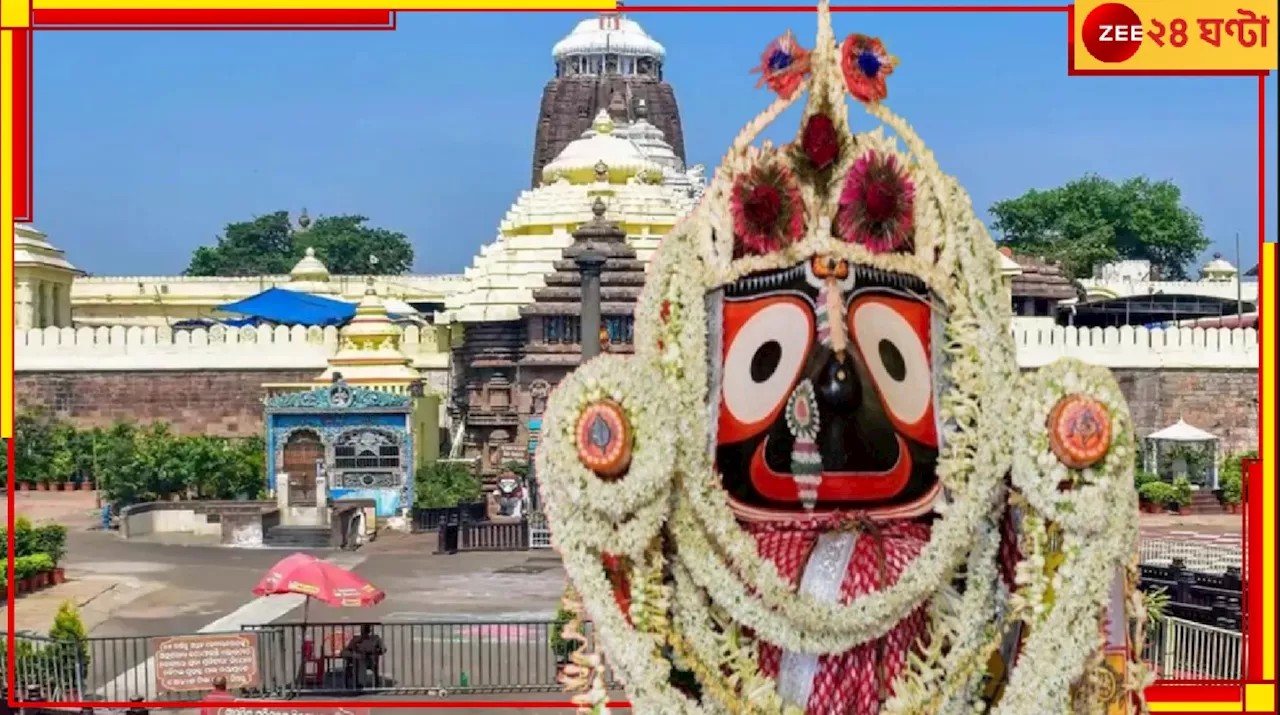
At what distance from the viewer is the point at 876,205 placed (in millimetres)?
7707

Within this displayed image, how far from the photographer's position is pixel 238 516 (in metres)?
26.0

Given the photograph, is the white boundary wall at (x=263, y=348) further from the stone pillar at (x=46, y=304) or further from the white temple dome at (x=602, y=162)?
the white temple dome at (x=602, y=162)

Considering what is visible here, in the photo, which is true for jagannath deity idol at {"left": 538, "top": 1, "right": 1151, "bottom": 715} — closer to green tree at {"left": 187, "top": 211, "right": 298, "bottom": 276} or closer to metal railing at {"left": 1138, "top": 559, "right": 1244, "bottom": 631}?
metal railing at {"left": 1138, "top": 559, "right": 1244, "bottom": 631}

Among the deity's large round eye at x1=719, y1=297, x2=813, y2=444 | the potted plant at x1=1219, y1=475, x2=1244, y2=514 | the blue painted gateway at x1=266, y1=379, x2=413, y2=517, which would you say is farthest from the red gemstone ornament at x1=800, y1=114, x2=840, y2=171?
the potted plant at x1=1219, y1=475, x2=1244, y2=514

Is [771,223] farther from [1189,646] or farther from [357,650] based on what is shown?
[1189,646]

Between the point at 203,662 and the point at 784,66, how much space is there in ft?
24.9

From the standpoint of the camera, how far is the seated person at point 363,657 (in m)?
14.5

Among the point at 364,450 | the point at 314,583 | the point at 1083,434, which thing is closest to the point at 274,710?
the point at 314,583

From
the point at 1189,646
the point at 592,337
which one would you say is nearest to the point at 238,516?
the point at 592,337

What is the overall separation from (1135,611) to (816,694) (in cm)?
147

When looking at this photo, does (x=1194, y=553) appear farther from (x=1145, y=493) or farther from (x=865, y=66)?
(x=865, y=66)

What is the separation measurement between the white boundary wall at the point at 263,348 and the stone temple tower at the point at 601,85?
2533 centimetres

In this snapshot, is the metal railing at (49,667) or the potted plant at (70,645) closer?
the metal railing at (49,667)

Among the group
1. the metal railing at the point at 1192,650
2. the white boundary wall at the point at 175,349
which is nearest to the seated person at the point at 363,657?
the metal railing at the point at 1192,650
